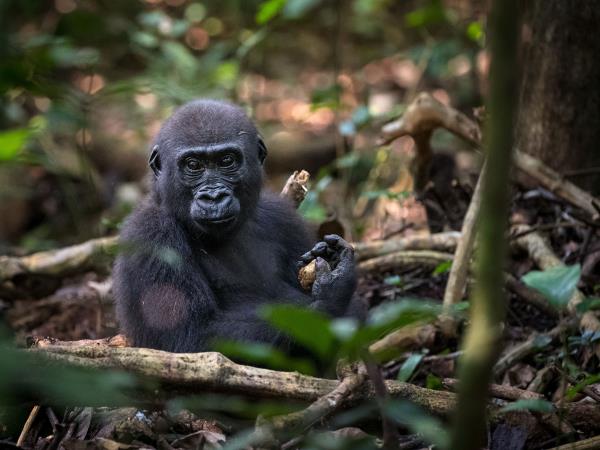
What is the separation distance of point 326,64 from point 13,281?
9063 millimetres

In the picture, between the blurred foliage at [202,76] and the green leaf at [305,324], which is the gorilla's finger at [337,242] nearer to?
the blurred foliage at [202,76]

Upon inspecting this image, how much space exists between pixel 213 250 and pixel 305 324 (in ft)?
9.92

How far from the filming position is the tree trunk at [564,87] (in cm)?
563

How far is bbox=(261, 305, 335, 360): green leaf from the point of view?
6.16 feet

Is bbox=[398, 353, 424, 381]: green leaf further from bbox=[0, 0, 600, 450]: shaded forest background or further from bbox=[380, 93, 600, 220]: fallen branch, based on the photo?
bbox=[380, 93, 600, 220]: fallen branch

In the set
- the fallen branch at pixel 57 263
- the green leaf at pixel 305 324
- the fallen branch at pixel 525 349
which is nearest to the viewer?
the green leaf at pixel 305 324

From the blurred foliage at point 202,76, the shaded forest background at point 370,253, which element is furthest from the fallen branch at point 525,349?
the blurred foliage at point 202,76

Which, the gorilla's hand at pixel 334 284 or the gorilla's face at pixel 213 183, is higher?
the gorilla's face at pixel 213 183

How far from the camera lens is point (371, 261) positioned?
5941 mm

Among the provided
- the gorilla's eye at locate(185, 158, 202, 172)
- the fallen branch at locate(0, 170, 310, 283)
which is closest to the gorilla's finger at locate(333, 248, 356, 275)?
the gorilla's eye at locate(185, 158, 202, 172)

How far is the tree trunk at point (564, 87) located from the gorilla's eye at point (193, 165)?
8.73ft

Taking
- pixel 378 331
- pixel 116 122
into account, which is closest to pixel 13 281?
pixel 378 331

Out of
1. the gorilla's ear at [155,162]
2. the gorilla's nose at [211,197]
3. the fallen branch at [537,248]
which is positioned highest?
the gorilla's ear at [155,162]

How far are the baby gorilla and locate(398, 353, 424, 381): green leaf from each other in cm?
41
